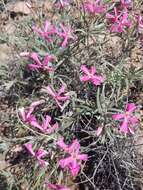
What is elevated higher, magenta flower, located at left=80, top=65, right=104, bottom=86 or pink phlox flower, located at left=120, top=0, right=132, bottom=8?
pink phlox flower, located at left=120, top=0, right=132, bottom=8

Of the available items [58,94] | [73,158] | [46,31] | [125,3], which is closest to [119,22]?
[125,3]

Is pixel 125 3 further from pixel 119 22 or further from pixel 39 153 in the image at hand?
pixel 39 153

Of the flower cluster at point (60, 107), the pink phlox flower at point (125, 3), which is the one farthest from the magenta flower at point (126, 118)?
the pink phlox flower at point (125, 3)

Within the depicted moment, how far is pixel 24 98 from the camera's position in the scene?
3.04 metres

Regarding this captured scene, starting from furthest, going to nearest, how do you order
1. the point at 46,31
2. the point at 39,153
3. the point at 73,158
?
1. the point at 46,31
2. the point at 39,153
3. the point at 73,158

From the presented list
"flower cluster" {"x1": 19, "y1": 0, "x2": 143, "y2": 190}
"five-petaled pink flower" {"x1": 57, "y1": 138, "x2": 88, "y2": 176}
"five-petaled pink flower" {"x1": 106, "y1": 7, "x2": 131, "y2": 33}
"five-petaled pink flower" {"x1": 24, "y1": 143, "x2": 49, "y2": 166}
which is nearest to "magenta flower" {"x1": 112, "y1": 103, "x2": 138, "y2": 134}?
"flower cluster" {"x1": 19, "y1": 0, "x2": 143, "y2": 190}

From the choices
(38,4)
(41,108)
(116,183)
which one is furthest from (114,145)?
(38,4)

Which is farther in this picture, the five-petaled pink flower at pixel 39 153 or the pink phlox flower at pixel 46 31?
the pink phlox flower at pixel 46 31

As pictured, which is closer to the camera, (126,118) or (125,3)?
(126,118)

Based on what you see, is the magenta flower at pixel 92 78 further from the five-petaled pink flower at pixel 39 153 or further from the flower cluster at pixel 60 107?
the five-petaled pink flower at pixel 39 153

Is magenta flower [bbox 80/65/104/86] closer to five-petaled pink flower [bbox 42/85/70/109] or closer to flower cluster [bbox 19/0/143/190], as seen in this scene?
flower cluster [bbox 19/0/143/190]

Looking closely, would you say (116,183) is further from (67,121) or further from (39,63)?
(39,63)

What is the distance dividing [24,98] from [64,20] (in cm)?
65

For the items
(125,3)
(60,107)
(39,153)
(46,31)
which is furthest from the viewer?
(125,3)
